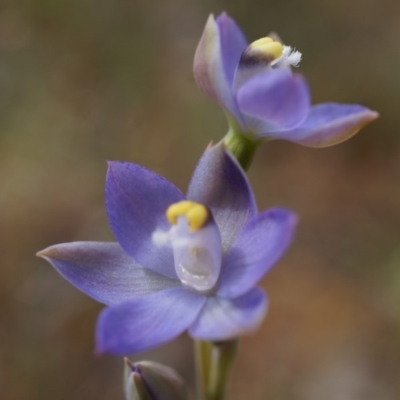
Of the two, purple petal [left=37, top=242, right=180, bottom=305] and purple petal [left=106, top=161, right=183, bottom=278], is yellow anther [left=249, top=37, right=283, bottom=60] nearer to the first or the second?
purple petal [left=106, top=161, right=183, bottom=278]

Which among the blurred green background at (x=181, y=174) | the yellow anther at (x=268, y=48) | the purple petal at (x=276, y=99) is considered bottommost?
the blurred green background at (x=181, y=174)

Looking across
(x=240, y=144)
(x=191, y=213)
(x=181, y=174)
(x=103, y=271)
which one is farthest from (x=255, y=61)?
(x=181, y=174)

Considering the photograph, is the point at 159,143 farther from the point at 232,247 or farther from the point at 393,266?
the point at 232,247

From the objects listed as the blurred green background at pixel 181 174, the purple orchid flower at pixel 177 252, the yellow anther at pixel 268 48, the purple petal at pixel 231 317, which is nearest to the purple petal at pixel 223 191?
the purple orchid flower at pixel 177 252

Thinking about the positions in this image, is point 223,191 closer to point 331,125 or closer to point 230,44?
point 331,125

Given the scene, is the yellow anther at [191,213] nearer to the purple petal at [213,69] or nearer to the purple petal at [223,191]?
the purple petal at [223,191]

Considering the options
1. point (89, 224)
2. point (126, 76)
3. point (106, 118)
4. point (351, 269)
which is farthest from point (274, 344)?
point (126, 76)

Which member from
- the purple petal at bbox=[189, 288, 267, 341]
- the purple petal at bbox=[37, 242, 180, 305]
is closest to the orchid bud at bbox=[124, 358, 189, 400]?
the purple petal at bbox=[37, 242, 180, 305]
